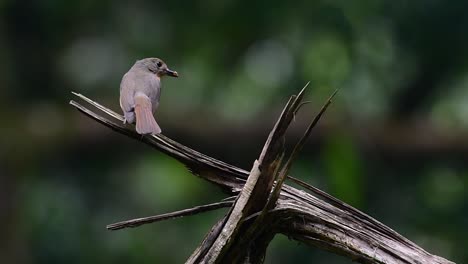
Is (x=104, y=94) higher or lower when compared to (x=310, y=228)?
higher

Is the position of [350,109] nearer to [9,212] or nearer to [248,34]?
[248,34]

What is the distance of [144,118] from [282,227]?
41.2 inches

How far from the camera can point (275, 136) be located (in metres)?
2.79

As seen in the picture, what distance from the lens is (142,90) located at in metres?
4.79

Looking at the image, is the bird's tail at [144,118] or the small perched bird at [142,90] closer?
the bird's tail at [144,118]

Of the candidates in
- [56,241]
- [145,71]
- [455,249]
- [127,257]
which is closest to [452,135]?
[455,249]

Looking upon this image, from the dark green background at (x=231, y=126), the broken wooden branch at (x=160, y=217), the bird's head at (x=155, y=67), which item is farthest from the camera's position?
the dark green background at (x=231, y=126)

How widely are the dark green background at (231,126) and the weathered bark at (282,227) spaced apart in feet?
17.3

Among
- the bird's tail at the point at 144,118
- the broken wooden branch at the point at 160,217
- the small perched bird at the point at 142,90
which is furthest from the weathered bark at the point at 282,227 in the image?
the small perched bird at the point at 142,90

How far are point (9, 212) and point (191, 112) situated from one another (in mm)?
1782

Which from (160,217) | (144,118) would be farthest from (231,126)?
(160,217)

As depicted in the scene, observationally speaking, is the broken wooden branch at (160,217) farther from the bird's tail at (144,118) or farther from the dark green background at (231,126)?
the dark green background at (231,126)

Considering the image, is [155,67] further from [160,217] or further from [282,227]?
[282,227]

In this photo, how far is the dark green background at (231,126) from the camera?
349 inches
